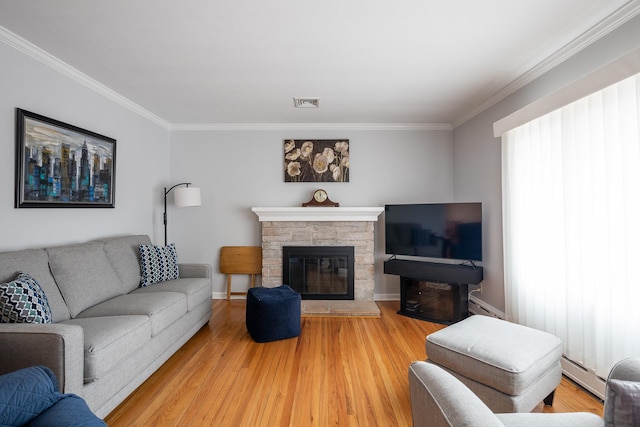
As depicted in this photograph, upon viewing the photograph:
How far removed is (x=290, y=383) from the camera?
225cm

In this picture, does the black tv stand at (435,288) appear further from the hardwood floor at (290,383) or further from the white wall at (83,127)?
the white wall at (83,127)

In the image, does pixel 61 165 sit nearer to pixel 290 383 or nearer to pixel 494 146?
pixel 290 383

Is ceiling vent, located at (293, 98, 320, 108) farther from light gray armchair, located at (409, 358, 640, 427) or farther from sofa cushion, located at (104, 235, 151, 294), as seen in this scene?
light gray armchair, located at (409, 358, 640, 427)

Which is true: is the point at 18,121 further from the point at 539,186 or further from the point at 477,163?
the point at 477,163

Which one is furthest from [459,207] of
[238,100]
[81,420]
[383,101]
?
[81,420]

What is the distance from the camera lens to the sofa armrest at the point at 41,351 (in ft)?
5.08

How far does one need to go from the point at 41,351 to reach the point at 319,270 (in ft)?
9.82

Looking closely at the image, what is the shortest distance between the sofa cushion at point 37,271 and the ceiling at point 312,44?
4.96ft

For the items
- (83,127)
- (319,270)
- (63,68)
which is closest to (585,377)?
(319,270)

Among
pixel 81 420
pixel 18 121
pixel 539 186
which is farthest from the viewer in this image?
pixel 539 186

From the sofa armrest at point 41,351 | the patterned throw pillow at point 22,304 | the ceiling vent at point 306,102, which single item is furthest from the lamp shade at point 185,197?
the sofa armrest at point 41,351

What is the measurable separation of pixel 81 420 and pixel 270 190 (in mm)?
3410

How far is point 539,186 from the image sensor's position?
250 centimetres

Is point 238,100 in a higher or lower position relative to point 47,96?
higher
